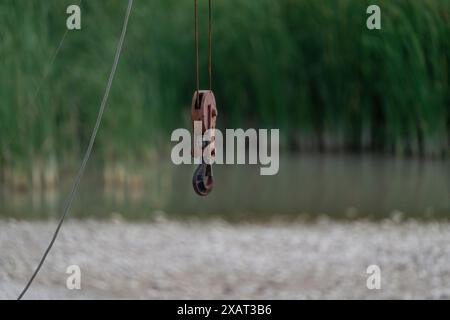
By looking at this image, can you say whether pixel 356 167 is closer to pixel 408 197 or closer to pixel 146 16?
pixel 408 197

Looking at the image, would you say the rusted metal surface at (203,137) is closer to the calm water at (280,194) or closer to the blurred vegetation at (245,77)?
the calm water at (280,194)

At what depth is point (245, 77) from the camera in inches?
415

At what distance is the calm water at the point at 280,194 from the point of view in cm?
771

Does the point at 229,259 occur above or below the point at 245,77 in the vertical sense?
below

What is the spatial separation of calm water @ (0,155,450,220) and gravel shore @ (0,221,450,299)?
21.0 inches

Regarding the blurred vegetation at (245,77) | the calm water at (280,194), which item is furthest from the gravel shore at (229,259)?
the blurred vegetation at (245,77)

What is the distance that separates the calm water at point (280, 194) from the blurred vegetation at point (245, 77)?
0.30m

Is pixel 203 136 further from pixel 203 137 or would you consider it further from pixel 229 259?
pixel 229 259

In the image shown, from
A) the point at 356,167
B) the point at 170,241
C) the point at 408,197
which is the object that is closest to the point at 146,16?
the point at 356,167

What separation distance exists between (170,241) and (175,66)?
4.48 m

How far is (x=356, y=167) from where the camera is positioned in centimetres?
1015

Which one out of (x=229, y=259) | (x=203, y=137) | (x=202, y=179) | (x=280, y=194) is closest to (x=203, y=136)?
(x=203, y=137)

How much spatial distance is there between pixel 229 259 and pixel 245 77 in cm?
495

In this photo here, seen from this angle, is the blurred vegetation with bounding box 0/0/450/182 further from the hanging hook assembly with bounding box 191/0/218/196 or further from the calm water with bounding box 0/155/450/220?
the hanging hook assembly with bounding box 191/0/218/196
